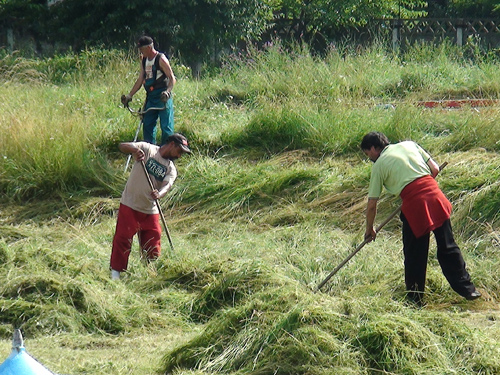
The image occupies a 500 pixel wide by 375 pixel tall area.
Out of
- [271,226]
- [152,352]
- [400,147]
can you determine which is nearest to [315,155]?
[271,226]

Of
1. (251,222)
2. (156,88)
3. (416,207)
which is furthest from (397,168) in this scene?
(156,88)

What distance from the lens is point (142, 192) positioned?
760 centimetres

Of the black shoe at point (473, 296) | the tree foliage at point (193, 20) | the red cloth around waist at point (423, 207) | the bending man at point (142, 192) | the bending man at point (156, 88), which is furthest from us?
the tree foliage at point (193, 20)

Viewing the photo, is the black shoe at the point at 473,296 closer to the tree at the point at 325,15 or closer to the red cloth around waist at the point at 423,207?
the red cloth around waist at the point at 423,207

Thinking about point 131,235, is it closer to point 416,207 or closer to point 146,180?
point 146,180

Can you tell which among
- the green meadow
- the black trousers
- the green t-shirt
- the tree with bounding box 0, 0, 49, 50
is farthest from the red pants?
the tree with bounding box 0, 0, 49, 50

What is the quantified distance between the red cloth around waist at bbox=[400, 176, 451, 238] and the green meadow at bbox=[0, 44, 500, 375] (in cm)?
64

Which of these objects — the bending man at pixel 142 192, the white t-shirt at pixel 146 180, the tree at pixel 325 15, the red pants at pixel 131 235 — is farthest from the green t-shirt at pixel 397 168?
the tree at pixel 325 15

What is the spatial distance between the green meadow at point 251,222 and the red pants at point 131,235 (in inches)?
6.7

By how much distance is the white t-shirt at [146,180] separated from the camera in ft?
24.9

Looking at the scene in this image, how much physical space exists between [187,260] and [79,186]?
3483 millimetres

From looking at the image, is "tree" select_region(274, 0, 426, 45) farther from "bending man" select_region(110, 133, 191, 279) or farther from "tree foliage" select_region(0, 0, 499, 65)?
"bending man" select_region(110, 133, 191, 279)

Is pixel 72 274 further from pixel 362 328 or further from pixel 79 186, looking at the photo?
pixel 79 186

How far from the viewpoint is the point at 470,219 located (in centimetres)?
820
